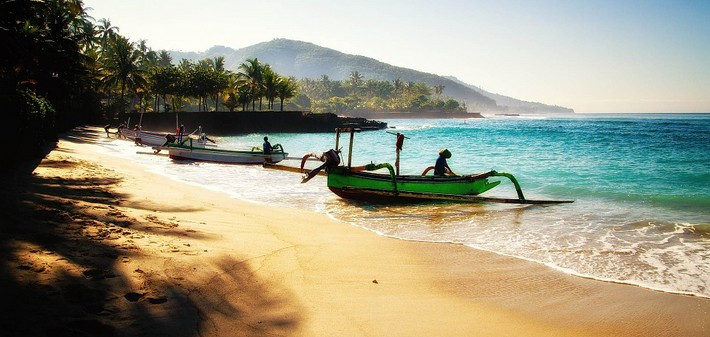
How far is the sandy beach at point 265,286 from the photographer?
3.87 metres

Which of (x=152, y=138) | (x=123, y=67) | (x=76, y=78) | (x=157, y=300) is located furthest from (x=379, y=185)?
(x=123, y=67)

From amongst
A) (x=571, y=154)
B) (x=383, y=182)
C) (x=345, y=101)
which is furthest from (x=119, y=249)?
(x=345, y=101)

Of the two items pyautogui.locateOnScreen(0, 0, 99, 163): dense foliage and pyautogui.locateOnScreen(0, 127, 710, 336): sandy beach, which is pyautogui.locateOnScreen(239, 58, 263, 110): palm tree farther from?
pyautogui.locateOnScreen(0, 127, 710, 336): sandy beach

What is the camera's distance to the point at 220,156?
22312mm

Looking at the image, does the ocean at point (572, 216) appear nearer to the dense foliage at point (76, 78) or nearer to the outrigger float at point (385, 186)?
the outrigger float at point (385, 186)

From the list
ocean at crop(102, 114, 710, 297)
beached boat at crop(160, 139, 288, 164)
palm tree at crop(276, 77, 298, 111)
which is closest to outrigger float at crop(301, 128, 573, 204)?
ocean at crop(102, 114, 710, 297)

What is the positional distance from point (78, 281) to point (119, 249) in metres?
1.24

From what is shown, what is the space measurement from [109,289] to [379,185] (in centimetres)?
959

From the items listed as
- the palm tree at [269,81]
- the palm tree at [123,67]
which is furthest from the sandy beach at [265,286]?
the palm tree at [269,81]

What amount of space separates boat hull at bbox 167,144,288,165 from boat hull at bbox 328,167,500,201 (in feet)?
32.3

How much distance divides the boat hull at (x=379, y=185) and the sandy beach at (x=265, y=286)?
14.9 feet

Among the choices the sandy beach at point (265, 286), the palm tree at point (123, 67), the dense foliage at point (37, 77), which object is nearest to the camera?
the sandy beach at point (265, 286)

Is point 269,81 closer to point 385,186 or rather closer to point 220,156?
point 220,156

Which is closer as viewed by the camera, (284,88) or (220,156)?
(220,156)
